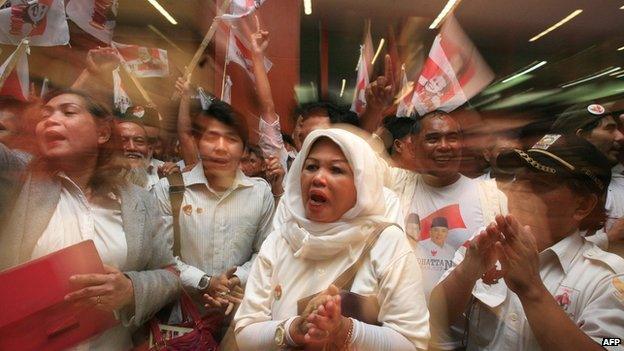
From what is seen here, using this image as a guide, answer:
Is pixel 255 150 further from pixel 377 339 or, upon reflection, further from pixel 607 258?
pixel 607 258

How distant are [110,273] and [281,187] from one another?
0.55 metres

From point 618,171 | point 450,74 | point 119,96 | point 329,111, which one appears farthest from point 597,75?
point 119,96

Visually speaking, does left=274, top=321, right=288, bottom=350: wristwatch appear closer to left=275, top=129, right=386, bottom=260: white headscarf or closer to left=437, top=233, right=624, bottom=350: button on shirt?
left=275, top=129, right=386, bottom=260: white headscarf

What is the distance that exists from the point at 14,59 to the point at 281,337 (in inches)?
45.8

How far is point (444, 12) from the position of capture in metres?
1.51

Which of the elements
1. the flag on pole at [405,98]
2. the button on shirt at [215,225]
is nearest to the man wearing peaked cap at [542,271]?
the flag on pole at [405,98]

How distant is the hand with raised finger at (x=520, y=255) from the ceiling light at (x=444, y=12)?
650mm

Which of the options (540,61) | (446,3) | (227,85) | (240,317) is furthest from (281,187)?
(540,61)

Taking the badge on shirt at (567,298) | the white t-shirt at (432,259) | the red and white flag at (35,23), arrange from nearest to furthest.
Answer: the badge on shirt at (567,298)
the white t-shirt at (432,259)
the red and white flag at (35,23)

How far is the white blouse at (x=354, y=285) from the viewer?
113cm

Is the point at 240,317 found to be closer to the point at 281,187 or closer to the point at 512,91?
the point at 281,187

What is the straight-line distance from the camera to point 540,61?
1.50 m

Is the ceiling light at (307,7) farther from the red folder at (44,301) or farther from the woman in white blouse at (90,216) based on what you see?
the red folder at (44,301)

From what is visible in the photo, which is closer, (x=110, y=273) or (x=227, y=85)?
(x=110, y=273)
